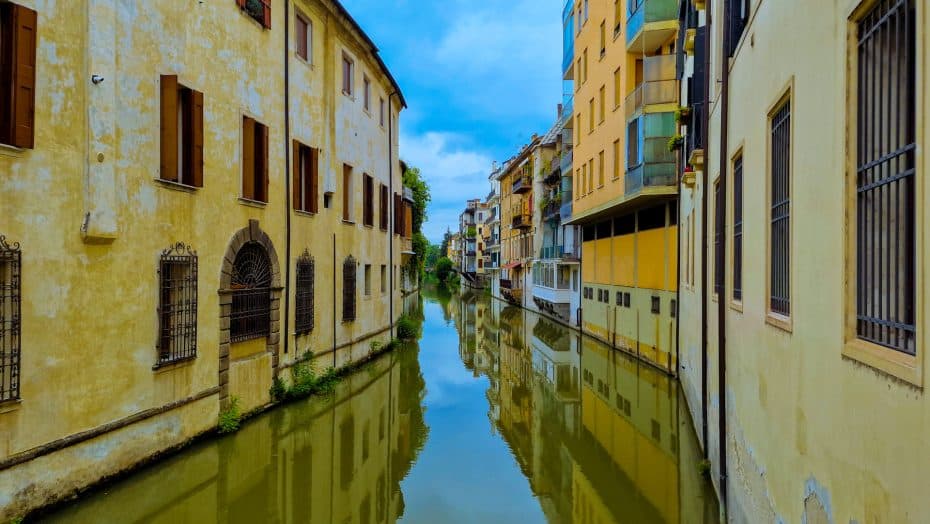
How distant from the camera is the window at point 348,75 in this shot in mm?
16781

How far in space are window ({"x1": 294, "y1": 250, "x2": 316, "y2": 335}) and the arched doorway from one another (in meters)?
0.99

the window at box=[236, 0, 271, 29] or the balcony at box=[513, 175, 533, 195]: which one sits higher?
the balcony at box=[513, 175, 533, 195]

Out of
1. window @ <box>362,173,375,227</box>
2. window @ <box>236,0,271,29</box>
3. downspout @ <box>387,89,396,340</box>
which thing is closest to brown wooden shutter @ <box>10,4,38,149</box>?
window @ <box>236,0,271,29</box>

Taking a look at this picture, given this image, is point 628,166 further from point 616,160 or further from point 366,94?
point 366,94

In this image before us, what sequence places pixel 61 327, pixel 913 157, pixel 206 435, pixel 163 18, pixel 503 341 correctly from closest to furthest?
pixel 913 157, pixel 61 327, pixel 163 18, pixel 206 435, pixel 503 341

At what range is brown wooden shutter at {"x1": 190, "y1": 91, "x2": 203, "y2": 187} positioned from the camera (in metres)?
9.82

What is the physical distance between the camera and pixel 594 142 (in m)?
22.3

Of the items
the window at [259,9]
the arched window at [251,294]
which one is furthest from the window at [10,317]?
the window at [259,9]

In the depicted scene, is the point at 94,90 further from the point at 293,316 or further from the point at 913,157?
the point at 913,157

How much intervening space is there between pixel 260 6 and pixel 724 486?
39.8ft

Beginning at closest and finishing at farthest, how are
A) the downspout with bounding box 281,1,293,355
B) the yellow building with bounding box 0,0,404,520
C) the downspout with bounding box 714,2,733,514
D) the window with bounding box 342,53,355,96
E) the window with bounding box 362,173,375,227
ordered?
the yellow building with bounding box 0,0,404,520
the downspout with bounding box 714,2,733,514
the downspout with bounding box 281,1,293,355
the window with bounding box 342,53,355,96
the window with bounding box 362,173,375,227

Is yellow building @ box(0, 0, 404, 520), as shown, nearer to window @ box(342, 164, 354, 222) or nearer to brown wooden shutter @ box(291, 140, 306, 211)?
brown wooden shutter @ box(291, 140, 306, 211)

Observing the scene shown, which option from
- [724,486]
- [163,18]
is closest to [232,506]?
[724,486]

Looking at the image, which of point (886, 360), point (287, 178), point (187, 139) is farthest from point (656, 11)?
point (886, 360)
